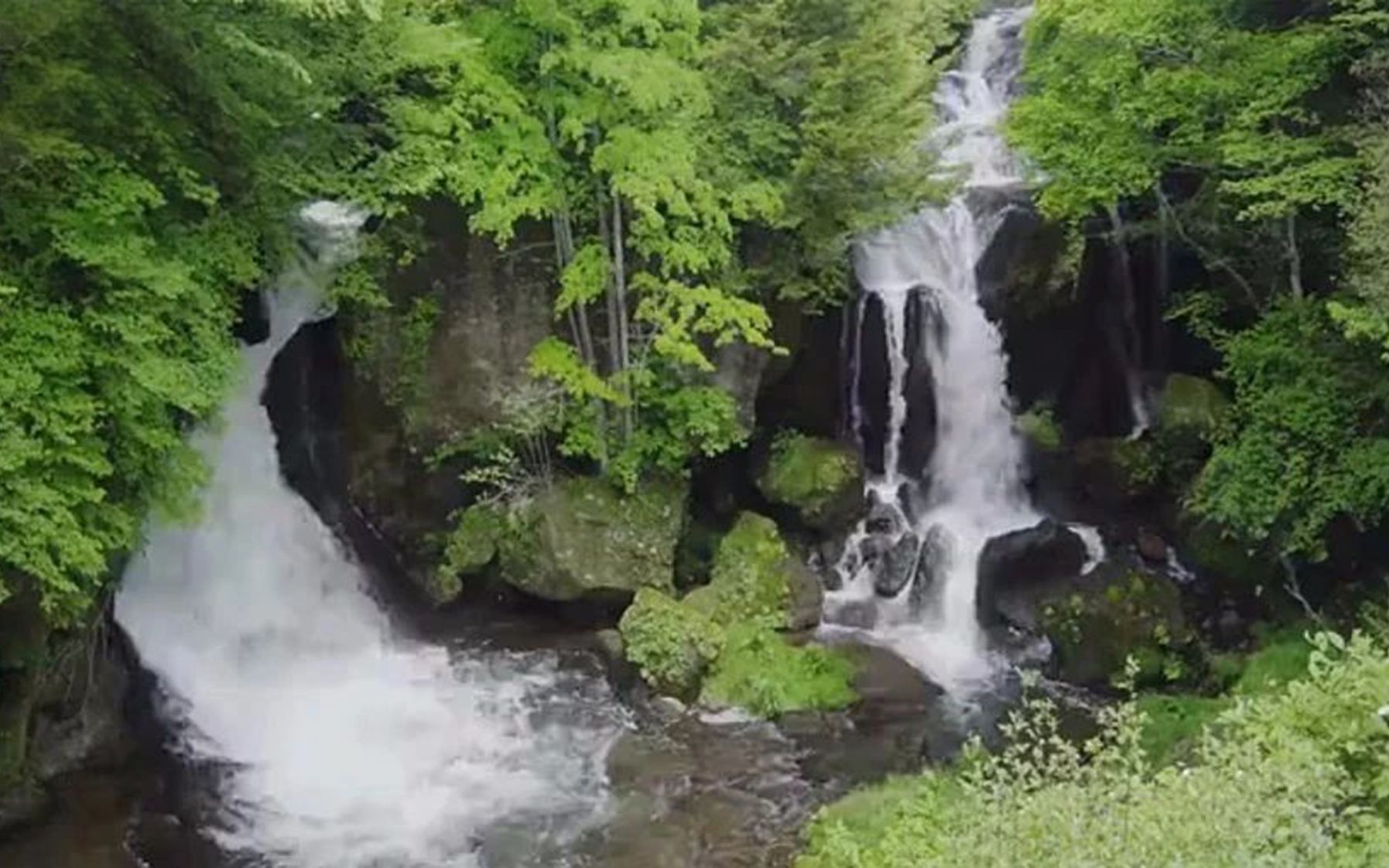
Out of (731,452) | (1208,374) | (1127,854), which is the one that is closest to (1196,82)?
(1208,374)

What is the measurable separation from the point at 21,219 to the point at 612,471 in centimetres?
822

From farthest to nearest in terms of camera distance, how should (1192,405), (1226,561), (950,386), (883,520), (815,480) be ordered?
(950,386) < (883,520) < (815,480) < (1192,405) < (1226,561)

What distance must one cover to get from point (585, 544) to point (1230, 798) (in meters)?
12.1

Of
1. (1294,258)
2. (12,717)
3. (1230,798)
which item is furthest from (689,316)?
(1230,798)

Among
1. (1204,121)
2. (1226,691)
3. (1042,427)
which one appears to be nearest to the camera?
(1226,691)

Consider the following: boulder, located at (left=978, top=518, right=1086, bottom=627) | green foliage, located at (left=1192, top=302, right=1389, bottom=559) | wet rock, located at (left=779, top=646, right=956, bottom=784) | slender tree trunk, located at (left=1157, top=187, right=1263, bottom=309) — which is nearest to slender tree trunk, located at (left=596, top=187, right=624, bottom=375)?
wet rock, located at (left=779, top=646, right=956, bottom=784)

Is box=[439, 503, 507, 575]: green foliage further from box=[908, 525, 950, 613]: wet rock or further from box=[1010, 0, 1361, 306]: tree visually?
box=[1010, 0, 1361, 306]: tree

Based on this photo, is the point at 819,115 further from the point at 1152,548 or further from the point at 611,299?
the point at 1152,548

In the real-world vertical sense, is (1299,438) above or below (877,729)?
above

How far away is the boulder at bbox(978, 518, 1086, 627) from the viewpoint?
722 inches

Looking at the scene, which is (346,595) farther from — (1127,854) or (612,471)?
(1127,854)

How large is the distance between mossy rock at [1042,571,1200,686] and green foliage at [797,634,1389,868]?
8.35m

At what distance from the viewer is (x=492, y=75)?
15820 millimetres

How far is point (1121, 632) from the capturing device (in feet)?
54.1
